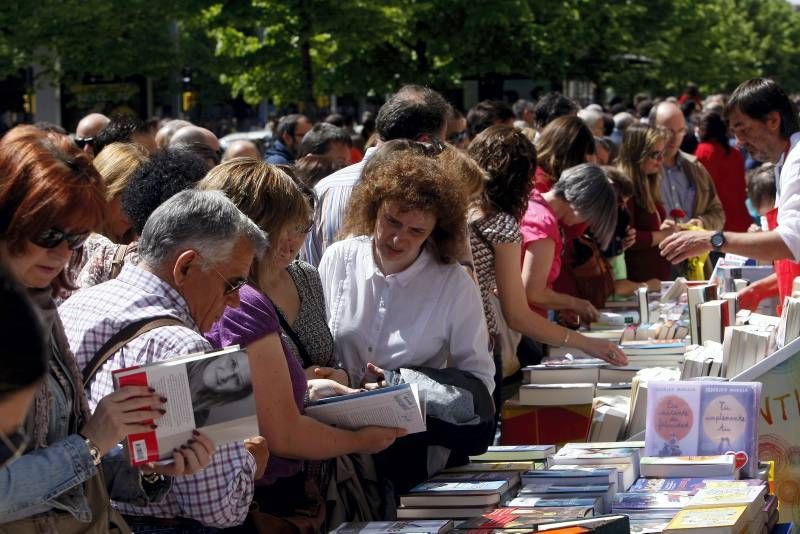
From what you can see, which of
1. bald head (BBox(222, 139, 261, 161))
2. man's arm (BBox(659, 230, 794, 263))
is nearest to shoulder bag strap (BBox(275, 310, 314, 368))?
man's arm (BBox(659, 230, 794, 263))

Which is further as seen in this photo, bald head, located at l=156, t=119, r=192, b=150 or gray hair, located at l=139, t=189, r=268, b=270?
bald head, located at l=156, t=119, r=192, b=150

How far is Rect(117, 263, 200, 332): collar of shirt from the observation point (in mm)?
3160

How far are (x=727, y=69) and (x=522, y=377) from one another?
48093 millimetres

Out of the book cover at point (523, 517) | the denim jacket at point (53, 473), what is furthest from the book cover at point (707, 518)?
the denim jacket at point (53, 473)

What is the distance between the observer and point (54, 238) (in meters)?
2.72

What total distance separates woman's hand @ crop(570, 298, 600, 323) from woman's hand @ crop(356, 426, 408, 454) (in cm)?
283

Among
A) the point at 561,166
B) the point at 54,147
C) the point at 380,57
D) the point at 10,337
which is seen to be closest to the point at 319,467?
the point at 54,147

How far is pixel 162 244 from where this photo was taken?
10.6 ft

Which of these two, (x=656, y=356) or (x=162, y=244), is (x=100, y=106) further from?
(x=162, y=244)

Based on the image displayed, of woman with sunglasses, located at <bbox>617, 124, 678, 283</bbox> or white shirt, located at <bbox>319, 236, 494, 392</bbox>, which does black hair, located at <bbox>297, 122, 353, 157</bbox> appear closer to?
woman with sunglasses, located at <bbox>617, 124, 678, 283</bbox>

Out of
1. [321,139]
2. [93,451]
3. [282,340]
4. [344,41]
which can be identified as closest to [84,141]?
[321,139]

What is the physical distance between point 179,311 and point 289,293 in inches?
44.2

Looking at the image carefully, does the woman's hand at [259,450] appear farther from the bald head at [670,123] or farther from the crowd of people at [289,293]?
the bald head at [670,123]

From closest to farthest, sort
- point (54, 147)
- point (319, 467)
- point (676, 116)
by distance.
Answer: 1. point (54, 147)
2. point (319, 467)
3. point (676, 116)
